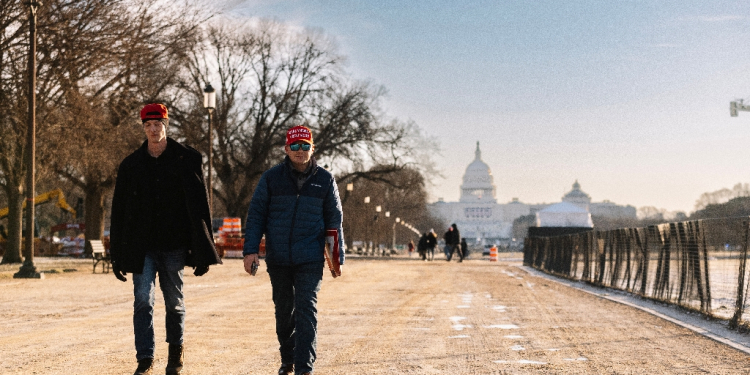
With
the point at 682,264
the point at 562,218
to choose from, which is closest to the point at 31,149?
the point at 682,264

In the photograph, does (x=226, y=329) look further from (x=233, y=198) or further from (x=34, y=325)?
(x=233, y=198)

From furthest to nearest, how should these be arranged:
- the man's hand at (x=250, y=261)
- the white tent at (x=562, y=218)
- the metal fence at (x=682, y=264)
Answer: the white tent at (x=562, y=218) < the metal fence at (x=682, y=264) < the man's hand at (x=250, y=261)

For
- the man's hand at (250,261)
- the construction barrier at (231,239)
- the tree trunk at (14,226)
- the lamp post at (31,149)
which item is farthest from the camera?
the construction barrier at (231,239)

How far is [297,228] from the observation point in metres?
6.68

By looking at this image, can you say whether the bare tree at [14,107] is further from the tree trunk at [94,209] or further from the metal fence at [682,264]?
the metal fence at [682,264]

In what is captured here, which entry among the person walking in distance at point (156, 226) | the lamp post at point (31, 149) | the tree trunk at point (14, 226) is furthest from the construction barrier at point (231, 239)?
the person walking in distance at point (156, 226)

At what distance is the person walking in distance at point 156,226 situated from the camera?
22.2 feet

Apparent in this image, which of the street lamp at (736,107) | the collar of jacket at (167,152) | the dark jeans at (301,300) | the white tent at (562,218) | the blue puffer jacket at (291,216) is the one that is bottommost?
the dark jeans at (301,300)

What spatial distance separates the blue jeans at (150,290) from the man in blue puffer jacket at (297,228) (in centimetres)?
57

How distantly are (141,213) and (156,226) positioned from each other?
133mm

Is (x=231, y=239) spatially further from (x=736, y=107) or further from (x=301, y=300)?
(x=736, y=107)

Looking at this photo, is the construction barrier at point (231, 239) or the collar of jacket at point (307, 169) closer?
the collar of jacket at point (307, 169)

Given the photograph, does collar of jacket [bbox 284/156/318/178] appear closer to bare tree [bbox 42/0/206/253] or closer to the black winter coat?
the black winter coat

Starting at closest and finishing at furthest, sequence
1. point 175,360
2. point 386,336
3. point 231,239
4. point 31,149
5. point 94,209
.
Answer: point 175,360 < point 386,336 < point 31,149 < point 94,209 < point 231,239
